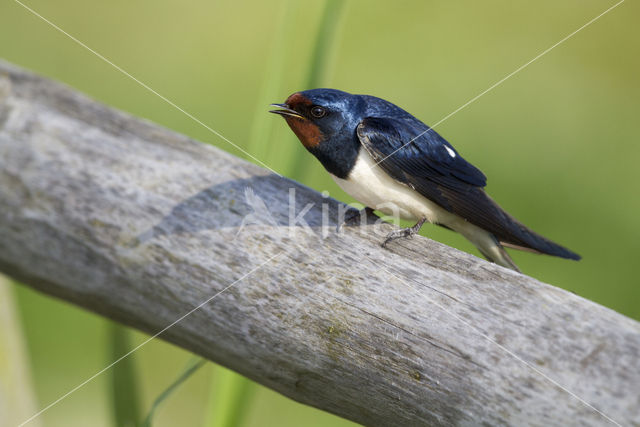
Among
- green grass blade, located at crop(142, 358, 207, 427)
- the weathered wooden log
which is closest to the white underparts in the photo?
the weathered wooden log

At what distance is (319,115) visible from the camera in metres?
1.01

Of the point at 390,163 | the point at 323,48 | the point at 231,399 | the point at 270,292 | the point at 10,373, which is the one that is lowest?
the point at 10,373

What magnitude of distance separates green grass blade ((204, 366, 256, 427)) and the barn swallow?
0.33 metres

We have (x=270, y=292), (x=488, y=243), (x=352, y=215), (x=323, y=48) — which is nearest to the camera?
(x=270, y=292)

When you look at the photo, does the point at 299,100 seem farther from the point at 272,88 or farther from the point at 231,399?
the point at 231,399

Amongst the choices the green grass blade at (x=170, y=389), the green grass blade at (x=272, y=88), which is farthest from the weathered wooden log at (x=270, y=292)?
the green grass blade at (x=272, y=88)

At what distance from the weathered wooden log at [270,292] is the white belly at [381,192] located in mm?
257

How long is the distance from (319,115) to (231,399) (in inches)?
17.7

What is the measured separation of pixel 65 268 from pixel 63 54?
1.69 meters

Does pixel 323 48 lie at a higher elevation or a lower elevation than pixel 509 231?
higher

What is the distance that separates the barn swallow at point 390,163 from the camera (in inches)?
39.4

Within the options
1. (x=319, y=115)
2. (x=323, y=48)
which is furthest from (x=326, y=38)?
(x=319, y=115)

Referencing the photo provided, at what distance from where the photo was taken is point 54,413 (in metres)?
1.66

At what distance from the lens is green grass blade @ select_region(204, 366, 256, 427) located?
0.91m
